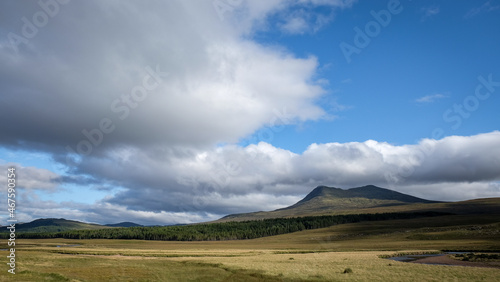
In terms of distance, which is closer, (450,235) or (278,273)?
(278,273)

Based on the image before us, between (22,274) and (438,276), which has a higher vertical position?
(22,274)

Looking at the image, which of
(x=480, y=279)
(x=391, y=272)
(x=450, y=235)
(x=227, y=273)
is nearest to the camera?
(x=480, y=279)

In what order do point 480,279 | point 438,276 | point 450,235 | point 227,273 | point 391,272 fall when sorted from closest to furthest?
point 480,279
point 438,276
point 391,272
point 227,273
point 450,235

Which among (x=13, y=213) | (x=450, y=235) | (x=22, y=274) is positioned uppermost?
(x=13, y=213)

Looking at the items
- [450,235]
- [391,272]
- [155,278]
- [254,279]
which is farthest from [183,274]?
[450,235]

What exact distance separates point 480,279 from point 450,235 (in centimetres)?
10473

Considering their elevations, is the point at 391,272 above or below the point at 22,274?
below

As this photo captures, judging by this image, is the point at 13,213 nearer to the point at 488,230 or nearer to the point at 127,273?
the point at 127,273

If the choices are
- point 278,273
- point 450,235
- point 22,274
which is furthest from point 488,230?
point 22,274

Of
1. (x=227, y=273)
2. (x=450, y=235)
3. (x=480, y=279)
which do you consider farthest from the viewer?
(x=450, y=235)

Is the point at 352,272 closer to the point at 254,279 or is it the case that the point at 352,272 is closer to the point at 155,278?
the point at 254,279

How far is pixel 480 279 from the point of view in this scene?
35531mm

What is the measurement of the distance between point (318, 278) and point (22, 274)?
3629cm

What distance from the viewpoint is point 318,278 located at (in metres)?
38.2
